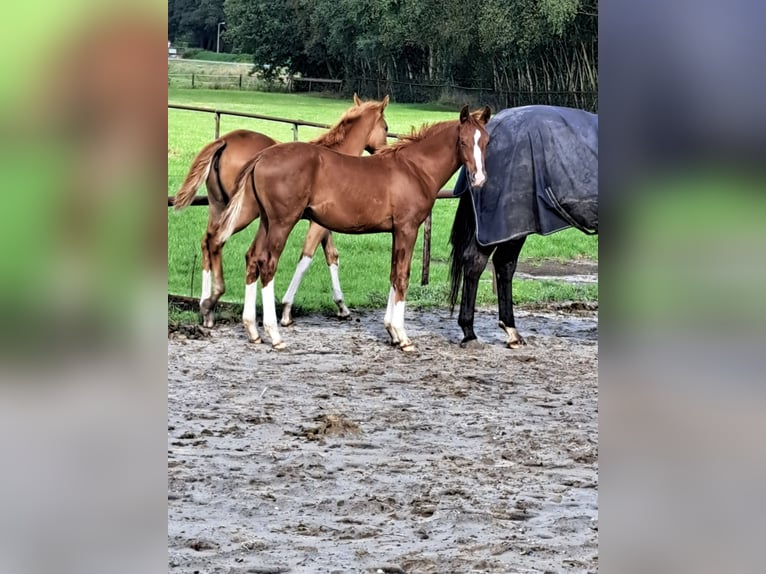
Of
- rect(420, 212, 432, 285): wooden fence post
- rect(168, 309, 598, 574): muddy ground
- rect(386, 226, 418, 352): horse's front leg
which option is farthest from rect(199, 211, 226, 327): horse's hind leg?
rect(420, 212, 432, 285): wooden fence post

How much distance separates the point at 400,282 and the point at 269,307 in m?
0.92

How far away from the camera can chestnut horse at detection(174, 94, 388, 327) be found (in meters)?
7.53

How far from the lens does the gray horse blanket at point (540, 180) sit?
22.9 feet

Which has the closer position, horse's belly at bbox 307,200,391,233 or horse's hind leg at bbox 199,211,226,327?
horse's belly at bbox 307,200,391,233

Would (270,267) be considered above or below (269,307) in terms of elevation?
above

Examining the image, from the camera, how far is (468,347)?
24.0ft

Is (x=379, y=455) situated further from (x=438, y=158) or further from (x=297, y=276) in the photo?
(x=297, y=276)

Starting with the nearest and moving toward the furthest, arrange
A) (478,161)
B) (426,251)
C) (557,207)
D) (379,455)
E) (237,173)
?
(379,455) < (478,161) < (557,207) < (237,173) < (426,251)

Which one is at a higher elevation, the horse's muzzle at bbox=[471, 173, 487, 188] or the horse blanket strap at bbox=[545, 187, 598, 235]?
the horse's muzzle at bbox=[471, 173, 487, 188]

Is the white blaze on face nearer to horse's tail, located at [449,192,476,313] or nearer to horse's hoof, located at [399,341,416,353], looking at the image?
horse's tail, located at [449,192,476,313]

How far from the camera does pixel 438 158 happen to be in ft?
23.7

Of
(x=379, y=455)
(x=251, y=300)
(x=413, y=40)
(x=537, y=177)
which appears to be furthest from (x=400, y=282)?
(x=413, y=40)
